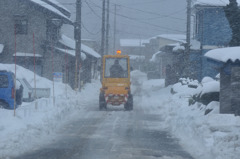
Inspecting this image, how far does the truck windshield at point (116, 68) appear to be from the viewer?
62.6 ft

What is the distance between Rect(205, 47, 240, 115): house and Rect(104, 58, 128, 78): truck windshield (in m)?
8.13

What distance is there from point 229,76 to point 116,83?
807 cm

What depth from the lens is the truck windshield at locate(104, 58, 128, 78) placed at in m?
19.1

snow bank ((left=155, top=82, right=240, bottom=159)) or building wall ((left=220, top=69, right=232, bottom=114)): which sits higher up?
building wall ((left=220, top=69, right=232, bottom=114))

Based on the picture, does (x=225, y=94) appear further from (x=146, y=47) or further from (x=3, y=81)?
(x=146, y=47)

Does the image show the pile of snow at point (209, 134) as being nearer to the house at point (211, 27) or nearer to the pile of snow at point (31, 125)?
the pile of snow at point (31, 125)

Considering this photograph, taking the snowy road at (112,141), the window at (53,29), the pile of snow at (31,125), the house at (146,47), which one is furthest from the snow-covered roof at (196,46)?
the house at (146,47)

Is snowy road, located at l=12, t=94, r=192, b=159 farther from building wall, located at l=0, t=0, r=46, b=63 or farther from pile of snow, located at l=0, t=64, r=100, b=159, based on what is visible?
building wall, located at l=0, t=0, r=46, b=63

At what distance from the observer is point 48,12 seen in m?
28.6

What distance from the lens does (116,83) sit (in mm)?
18734

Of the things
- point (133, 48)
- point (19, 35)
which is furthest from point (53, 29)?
point (133, 48)

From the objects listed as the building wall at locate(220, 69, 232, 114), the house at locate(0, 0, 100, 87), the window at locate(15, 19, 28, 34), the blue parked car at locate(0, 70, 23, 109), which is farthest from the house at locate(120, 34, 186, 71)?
the building wall at locate(220, 69, 232, 114)

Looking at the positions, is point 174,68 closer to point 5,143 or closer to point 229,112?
point 229,112

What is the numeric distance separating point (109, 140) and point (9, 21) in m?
20.7
